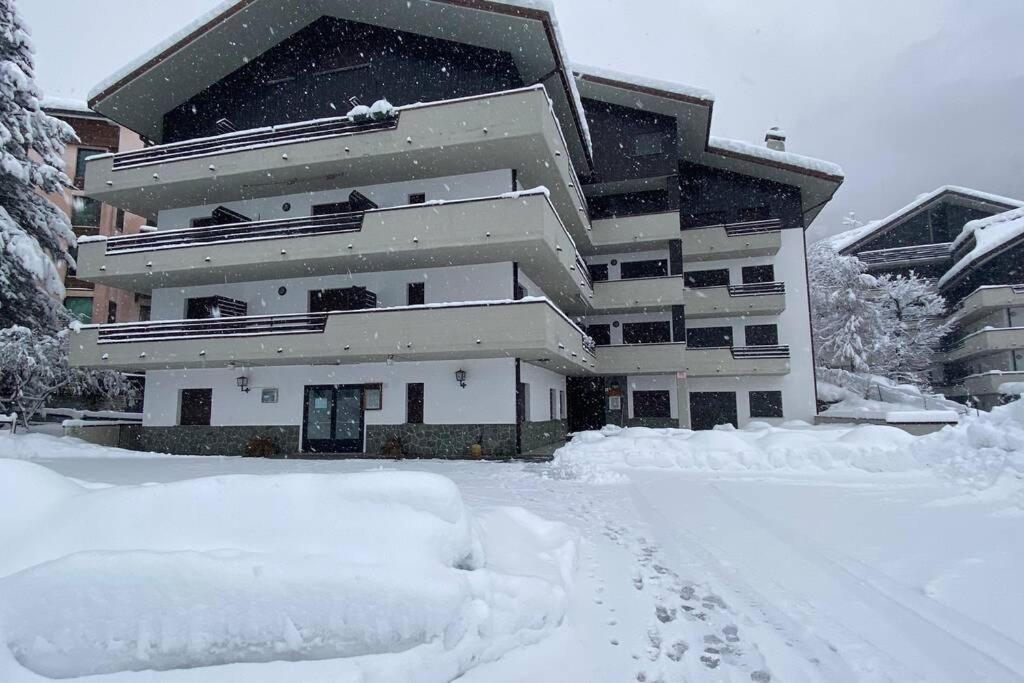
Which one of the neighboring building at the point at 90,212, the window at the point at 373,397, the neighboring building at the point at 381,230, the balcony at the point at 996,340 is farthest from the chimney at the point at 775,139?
the neighboring building at the point at 90,212

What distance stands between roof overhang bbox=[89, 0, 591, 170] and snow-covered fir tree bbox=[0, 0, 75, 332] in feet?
7.54

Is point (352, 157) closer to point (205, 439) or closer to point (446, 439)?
point (446, 439)

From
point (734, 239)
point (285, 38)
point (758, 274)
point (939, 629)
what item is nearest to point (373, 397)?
point (285, 38)

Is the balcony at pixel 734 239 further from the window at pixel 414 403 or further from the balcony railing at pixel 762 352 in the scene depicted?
the window at pixel 414 403

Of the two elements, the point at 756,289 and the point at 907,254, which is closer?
the point at 756,289

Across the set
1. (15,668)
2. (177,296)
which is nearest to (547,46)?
(177,296)

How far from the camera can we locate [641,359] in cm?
2398

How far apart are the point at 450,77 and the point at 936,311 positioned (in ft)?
117

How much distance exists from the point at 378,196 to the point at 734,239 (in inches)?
691

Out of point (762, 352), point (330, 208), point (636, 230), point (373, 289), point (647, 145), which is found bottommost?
point (762, 352)

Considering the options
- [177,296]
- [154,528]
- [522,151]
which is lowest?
[154,528]

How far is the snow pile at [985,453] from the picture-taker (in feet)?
25.7

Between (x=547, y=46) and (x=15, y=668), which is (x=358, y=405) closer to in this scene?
(x=547, y=46)

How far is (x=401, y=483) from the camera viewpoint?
4312mm
